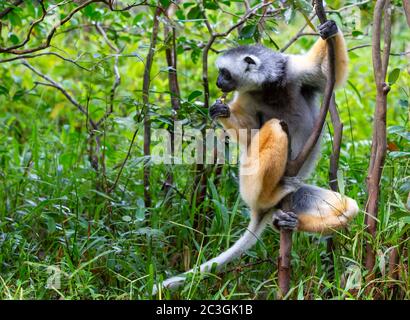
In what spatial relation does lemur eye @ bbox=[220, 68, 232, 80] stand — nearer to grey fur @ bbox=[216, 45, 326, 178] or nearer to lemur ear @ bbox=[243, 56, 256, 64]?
grey fur @ bbox=[216, 45, 326, 178]

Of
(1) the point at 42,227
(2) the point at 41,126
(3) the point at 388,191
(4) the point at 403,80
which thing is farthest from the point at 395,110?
(1) the point at 42,227

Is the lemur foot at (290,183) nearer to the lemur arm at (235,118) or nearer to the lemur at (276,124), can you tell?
the lemur at (276,124)

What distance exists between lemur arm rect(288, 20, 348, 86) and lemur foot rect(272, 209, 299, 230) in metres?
1.10

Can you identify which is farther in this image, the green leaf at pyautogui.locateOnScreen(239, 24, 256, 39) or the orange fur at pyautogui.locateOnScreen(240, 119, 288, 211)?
the green leaf at pyautogui.locateOnScreen(239, 24, 256, 39)

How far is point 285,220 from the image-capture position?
5.10 metres

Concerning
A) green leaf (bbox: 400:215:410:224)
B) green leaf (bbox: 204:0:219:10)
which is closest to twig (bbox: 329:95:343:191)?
green leaf (bbox: 400:215:410:224)

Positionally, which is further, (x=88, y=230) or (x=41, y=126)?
(x=41, y=126)

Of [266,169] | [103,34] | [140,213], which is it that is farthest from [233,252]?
[103,34]

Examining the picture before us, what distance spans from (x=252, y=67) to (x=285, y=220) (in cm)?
130

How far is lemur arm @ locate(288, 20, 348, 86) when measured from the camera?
5.11m

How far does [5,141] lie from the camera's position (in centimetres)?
744

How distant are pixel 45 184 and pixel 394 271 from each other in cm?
344

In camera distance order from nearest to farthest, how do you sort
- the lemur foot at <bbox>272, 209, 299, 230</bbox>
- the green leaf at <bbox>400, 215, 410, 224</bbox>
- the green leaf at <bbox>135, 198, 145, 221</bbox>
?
1. the green leaf at <bbox>400, 215, 410, 224</bbox>
2. the lemur foot at <bbox>272, 209, 299, 230</bbox>
3. the green leaf at <bbox>135, 198, 145, 221</bbox>
